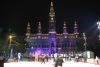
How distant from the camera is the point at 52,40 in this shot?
173 metres

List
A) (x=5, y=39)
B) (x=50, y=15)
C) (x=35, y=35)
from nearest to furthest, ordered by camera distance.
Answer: (x=5, y=39) < (x=50, y=15) < (x=35, y=35)

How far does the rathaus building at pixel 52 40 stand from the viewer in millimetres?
168375

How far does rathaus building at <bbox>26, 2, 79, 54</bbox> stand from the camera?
168m

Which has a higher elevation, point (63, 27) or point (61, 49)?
point (63, 27)

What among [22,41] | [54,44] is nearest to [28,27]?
[54,44]

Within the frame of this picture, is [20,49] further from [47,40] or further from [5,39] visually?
[47,40]

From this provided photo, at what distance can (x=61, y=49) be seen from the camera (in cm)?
16962

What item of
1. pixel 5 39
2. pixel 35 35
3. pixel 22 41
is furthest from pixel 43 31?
pixel 5 39

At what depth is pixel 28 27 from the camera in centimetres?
17612

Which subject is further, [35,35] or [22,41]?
[35,35]

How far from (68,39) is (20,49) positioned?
91.8 m

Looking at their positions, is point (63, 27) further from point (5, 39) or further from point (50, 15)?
point (5, 39)

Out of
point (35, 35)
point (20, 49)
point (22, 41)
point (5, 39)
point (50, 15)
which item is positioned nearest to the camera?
point (5, 39)

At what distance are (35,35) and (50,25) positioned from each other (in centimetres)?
1632
